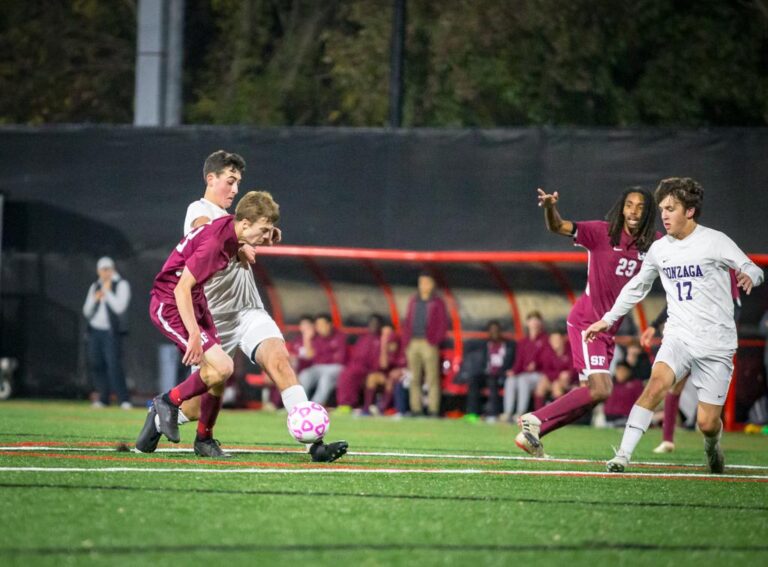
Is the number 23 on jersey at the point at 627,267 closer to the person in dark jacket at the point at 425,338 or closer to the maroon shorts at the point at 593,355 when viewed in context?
the maroon shorts at the point at 593,355

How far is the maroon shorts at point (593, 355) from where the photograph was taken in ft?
33.2

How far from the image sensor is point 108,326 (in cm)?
1986

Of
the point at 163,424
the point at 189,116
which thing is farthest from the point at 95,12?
the point at 163,424

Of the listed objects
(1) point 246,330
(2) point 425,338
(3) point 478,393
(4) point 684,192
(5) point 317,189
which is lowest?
(3) point 478,393

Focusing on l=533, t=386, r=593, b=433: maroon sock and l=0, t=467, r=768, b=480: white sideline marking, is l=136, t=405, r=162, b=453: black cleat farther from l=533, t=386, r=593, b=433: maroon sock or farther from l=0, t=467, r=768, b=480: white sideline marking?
l=533, t=386, r=593, b=433: maroon sock

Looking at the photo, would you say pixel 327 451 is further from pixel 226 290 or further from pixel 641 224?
pixel 641 224

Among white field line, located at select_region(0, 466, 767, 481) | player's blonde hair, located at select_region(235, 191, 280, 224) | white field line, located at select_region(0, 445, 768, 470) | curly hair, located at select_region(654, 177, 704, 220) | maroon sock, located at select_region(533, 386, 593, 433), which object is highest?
curly hair, located at select_region(654, 177, 704, 220)

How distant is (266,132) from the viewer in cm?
1980

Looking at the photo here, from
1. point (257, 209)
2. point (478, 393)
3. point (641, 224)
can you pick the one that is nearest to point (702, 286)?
point (641, 224)

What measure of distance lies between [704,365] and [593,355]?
44.5 inches

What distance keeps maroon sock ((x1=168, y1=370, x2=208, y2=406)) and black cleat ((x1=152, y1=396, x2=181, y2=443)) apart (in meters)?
0.05

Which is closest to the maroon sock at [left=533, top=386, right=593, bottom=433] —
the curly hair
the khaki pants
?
the curly hair

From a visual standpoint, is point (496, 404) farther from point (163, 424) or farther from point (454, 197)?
point (163, 424)

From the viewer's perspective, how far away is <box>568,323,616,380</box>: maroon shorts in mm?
10117
